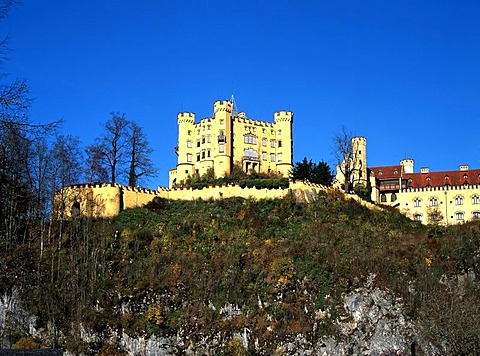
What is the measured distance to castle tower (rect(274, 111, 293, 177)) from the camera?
233 feet

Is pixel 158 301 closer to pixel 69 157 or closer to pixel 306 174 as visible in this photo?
pixel 69 157

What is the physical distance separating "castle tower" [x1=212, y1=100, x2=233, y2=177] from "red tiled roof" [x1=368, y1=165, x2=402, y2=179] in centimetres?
2075

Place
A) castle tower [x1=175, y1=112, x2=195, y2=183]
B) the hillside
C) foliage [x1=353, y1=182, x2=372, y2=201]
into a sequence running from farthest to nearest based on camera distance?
castle tower [x1=175, y1=112, x2=195, y2=183] < foliage [x1=353, y1=182, x2=372, y2=201] < the hillside

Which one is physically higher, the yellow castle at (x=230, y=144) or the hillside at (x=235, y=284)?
the yellow castle at (x=230, y=144)

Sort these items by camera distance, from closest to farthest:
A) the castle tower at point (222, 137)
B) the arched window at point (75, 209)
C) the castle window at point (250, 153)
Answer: the arched window at point (75, 209) → the castle tower at point (222, 137) → the castle window at point (250, 153)

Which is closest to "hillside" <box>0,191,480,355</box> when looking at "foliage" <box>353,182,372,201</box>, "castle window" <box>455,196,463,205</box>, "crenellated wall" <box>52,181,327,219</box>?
"crenellated wall" <box>52,181,327,219</box>

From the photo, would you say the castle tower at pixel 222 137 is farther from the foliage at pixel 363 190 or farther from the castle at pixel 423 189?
the foliage at pixel 363 190

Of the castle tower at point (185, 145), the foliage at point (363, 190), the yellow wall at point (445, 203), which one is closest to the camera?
the foliage at point (363, 190)

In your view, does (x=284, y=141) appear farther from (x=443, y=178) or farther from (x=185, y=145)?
(x=443, y=178)

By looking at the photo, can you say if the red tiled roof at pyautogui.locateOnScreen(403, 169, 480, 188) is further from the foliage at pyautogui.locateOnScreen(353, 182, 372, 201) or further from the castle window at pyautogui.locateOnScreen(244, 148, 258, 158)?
the castle window at pyautogui.locateOnScreen(244, 148, 258, 158)

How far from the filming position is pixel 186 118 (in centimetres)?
7181

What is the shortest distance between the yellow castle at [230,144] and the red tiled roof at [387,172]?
13922 mm

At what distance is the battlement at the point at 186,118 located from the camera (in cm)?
7181

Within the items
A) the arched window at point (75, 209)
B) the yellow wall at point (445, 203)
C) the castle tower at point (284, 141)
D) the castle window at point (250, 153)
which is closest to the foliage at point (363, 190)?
the yellow wall at point (445, 203)
